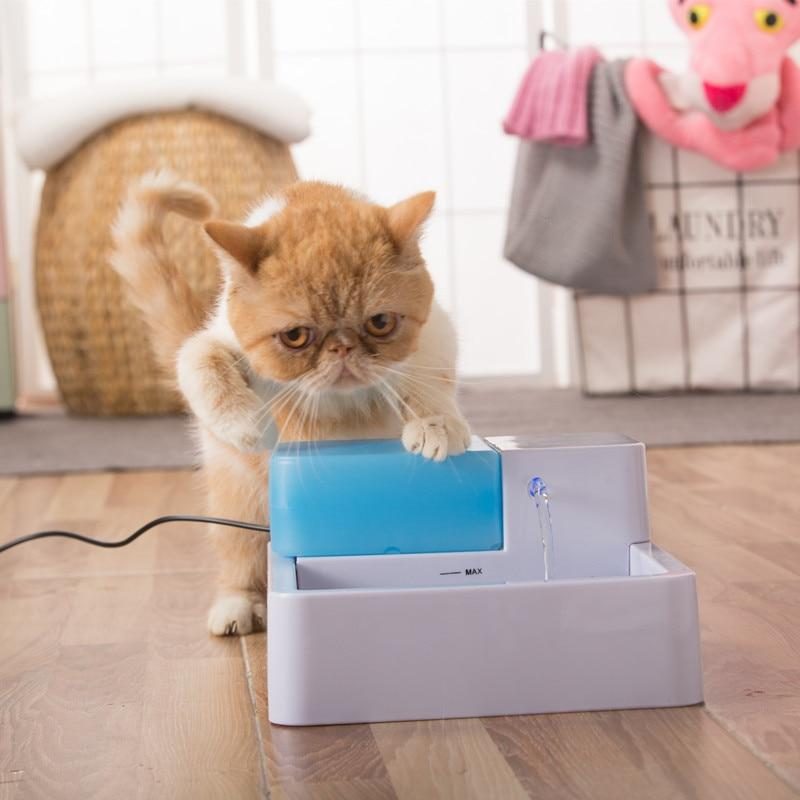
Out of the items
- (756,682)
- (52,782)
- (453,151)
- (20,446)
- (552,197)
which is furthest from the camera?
(453,151)

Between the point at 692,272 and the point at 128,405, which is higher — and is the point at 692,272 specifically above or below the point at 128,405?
above

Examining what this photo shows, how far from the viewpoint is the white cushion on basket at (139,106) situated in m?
3.24

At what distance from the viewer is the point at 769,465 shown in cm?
227

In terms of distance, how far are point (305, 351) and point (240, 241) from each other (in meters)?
0.11

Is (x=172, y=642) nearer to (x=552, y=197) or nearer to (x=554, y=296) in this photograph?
(x=552, y=197)

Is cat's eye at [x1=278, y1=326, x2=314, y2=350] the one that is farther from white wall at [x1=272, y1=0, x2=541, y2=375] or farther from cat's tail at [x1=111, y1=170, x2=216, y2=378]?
white wall at [x1=272, y1=0, x2=541, y2=375]

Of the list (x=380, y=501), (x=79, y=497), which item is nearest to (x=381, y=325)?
(x=380, y=501)

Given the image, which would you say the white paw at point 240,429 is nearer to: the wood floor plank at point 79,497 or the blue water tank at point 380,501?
the blue water tank at point 380,501

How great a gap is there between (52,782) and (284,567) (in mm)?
250

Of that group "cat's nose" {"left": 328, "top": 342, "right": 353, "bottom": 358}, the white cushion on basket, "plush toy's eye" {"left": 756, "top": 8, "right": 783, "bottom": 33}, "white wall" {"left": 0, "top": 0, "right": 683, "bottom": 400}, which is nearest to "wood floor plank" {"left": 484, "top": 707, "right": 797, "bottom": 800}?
"cat's nose" {"left": 328, "top": 342, "right": 353, "bottom": 358}

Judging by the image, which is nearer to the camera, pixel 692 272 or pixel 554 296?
pixel 692 272

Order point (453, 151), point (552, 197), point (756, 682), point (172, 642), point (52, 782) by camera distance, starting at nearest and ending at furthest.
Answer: point (52, 782) → point (756, 682) → point (172, 642) → point (552, 197) → point (453, 151)

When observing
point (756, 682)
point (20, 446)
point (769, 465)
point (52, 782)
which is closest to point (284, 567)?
point (52, 782)

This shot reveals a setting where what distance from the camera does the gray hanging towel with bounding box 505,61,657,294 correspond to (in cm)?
318
